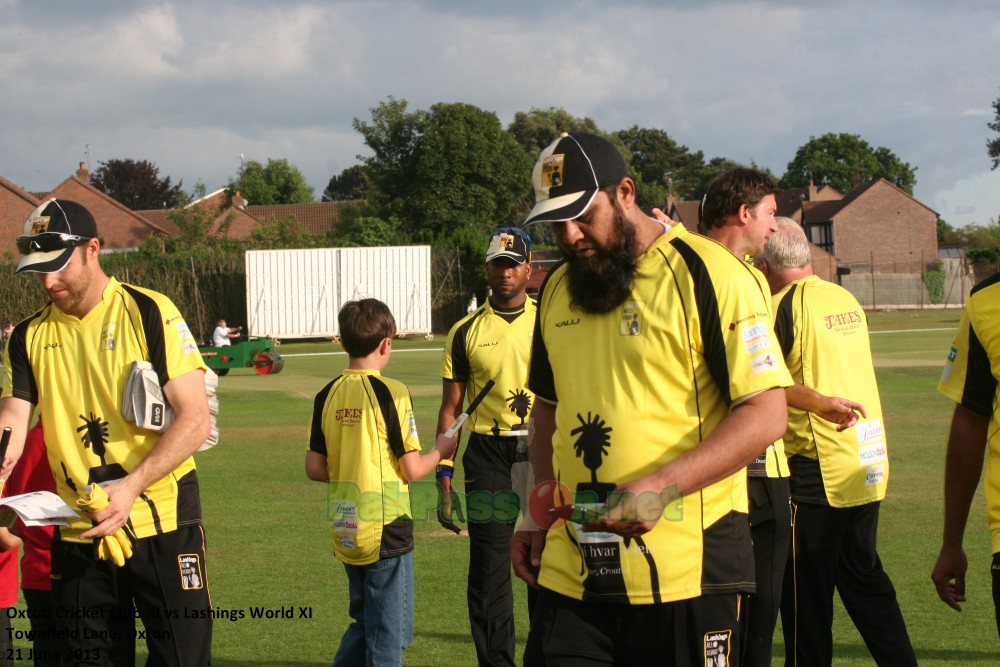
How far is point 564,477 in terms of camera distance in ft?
11.5

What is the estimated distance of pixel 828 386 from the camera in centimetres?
530

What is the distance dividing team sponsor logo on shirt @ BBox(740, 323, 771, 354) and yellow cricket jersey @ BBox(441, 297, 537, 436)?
3.54 metres

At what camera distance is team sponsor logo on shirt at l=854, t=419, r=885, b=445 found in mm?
5469

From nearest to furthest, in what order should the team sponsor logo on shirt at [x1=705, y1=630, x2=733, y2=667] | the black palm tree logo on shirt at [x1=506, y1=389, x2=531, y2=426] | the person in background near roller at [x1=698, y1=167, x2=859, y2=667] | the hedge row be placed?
the team sponsor logo on shirt at [x1=705, y1=630, x2=733, y2=667] → the person in background near roller at [x1=698, y1=167, x2=859, y2=667] → the black palm tree logo on shirt at [x1=506, y1=389, x2=531, y2=426] → the hedge row

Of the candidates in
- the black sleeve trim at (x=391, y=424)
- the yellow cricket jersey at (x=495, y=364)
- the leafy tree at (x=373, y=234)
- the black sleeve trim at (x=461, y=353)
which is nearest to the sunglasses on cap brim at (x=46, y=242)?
the black sleeve trim at (x=391, y=424)

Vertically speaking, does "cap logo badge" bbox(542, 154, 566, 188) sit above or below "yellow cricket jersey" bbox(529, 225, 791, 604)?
above

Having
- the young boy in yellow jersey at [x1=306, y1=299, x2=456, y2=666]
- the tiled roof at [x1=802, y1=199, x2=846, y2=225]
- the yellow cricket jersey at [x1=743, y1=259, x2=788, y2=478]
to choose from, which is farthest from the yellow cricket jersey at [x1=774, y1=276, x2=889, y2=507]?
the tiled roof at [x1=802, y1=199, x2=846, y2=225]

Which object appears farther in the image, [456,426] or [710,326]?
[456,426]

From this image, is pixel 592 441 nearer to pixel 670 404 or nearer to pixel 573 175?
pixel 670 404

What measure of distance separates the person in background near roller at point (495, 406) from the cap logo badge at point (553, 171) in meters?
3.19

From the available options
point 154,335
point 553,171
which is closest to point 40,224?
point 154,335

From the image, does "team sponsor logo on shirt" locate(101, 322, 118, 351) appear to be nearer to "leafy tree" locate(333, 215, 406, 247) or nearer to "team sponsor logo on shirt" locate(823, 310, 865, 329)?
"team sponsor logo on shirt" locate(823, 310, 865, 329)

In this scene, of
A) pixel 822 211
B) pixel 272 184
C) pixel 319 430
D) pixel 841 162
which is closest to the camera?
pixel 319 430

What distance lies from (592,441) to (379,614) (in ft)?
8.30
